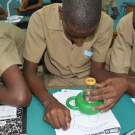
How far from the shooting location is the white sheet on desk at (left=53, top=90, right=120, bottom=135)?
757 mm

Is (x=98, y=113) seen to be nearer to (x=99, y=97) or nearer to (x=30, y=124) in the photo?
(x=99, y=97)

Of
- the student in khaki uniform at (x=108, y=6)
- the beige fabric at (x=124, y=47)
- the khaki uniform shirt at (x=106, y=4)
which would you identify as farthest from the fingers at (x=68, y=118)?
the khaki uniform shirt at (x=106, y=4)

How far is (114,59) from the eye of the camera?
1.19m

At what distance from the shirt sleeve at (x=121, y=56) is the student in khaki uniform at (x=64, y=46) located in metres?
0.06

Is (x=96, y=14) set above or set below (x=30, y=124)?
above

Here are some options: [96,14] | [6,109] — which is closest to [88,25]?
[96,14]

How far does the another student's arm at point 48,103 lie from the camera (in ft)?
2.55

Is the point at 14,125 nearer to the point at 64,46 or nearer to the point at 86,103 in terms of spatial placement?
the point at 86,103

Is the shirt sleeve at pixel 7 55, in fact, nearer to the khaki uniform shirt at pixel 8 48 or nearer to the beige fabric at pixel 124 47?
the khaki uniform shirt at pixel 8 48

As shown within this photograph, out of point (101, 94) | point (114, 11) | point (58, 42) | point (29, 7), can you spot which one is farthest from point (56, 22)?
point (29, 7)

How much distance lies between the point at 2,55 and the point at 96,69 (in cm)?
62

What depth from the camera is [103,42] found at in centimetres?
121

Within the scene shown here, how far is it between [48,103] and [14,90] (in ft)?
0.61

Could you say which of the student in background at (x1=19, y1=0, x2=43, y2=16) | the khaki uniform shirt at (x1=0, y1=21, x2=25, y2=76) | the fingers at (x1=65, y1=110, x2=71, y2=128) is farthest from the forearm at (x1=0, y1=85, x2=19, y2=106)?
the student in background at (x1=19, y1=0, x2=43, y2=16)
